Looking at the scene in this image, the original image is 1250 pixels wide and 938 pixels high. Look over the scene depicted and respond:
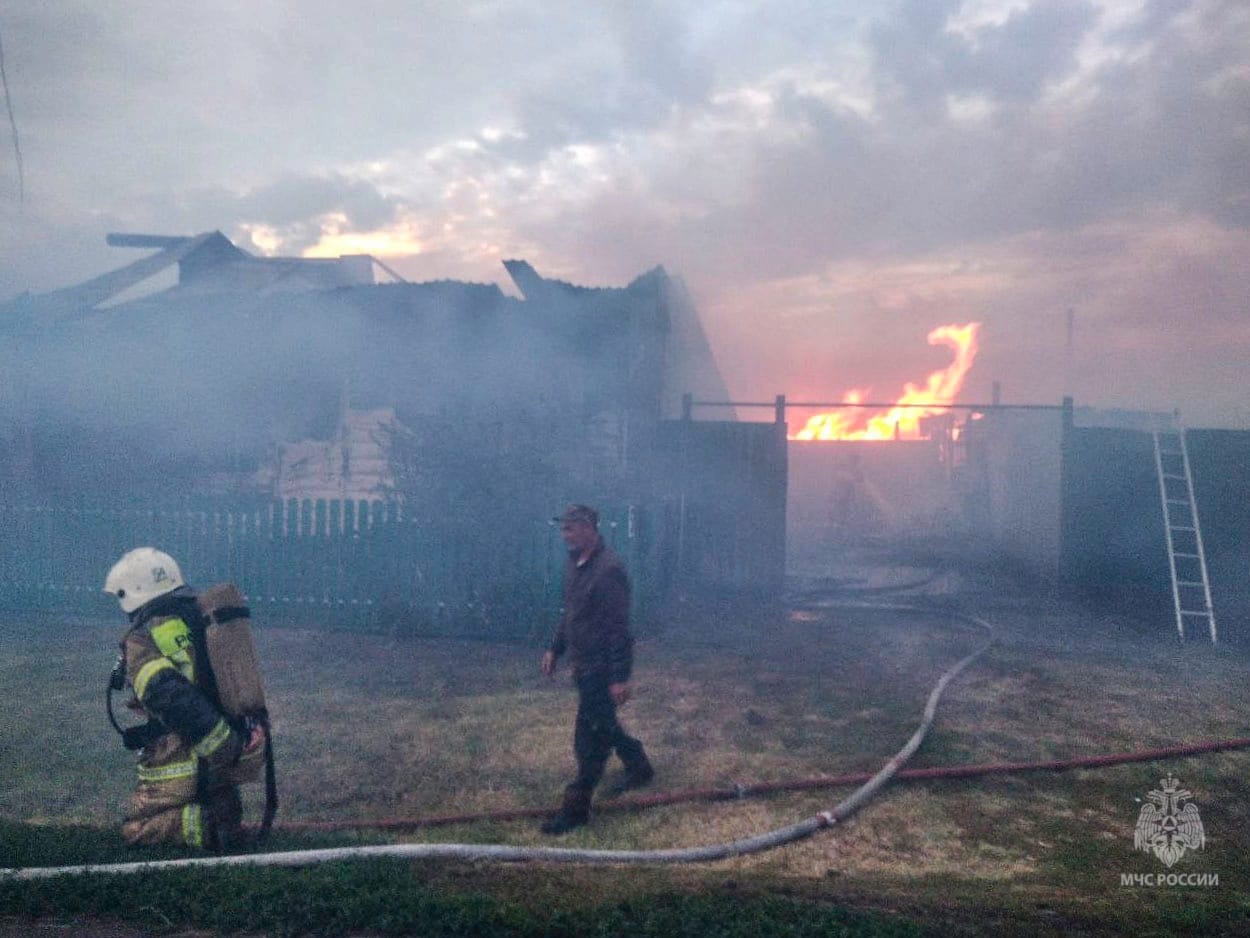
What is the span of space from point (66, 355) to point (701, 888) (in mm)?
14072

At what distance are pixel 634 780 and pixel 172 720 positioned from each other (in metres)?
2.75

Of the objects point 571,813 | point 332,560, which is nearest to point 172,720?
point 571,813

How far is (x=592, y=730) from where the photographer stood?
4727 mm

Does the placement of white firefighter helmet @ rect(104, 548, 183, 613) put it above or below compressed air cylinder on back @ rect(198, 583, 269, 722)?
above

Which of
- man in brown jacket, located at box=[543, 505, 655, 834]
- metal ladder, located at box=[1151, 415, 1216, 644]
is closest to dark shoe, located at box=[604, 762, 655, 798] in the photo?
man in brown jacket, located at box=[543, 505, 655, 834]

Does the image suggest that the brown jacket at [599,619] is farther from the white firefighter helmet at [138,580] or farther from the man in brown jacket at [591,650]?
the white firefighter helmet at [138,580]

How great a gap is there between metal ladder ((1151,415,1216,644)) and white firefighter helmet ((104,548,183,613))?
1039 centimetres

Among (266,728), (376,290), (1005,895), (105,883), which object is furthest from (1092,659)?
(376,290)

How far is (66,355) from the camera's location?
44.6 ft

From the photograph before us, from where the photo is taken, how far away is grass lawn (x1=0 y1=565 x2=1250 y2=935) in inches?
127

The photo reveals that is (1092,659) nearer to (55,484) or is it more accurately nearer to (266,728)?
(266,728)

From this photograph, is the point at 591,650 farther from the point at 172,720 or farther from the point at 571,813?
the point at 172,720

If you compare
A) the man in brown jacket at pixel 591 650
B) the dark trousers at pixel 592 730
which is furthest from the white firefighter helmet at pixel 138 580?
the dark trousers at pixel 592 730

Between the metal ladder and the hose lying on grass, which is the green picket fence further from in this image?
the metal ladder
